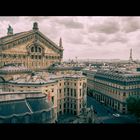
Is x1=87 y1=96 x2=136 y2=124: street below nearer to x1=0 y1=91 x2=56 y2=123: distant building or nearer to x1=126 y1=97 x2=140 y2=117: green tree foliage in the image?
x1=126 y1=97 x2=140 y2=117: green tree foliage

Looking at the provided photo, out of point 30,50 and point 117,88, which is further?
point 117,88

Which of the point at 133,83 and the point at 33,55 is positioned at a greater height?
the point at 33,55

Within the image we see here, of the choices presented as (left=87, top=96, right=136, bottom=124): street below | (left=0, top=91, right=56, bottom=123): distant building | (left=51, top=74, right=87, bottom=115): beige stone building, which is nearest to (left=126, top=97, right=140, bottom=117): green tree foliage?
(left=87, top=96, right=136, bottom=124): street below

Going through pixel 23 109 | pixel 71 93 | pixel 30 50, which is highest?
pixel 30 50

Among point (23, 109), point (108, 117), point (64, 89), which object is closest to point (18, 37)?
point (64, 89)

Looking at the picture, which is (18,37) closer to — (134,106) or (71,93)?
(71,93)

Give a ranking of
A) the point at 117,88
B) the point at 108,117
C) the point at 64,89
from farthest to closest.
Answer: the point at 117,88, the point at 64,89, the point at 108,117

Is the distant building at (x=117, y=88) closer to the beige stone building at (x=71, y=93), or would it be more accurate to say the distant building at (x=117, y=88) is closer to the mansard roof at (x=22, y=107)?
the beige stone building at (x=71, y=93)
